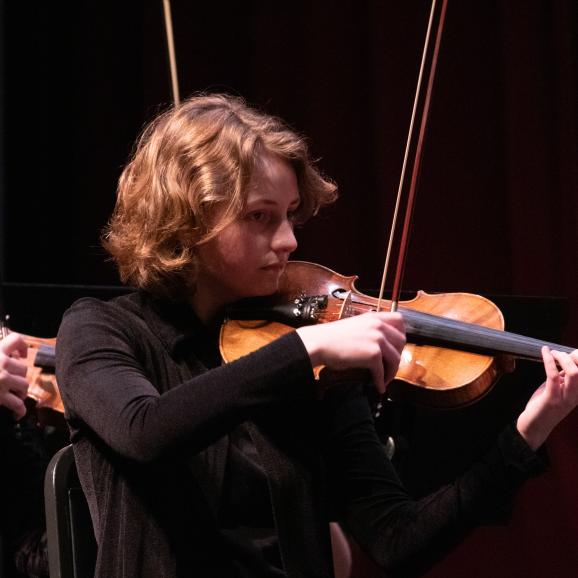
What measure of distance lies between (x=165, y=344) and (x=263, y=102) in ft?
3.91

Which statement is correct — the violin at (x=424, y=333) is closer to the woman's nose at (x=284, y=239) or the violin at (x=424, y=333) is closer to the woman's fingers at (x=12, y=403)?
the woman's nose at (x=284, y=239)

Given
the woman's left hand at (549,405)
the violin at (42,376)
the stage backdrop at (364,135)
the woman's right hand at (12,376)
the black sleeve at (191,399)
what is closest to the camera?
the black sleeve at (191,399)

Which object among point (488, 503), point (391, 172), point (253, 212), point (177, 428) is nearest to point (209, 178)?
point (253, 212)

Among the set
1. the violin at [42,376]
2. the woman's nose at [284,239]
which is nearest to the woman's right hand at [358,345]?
the woman's nose at [284,239]

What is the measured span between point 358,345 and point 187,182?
12.9 inches

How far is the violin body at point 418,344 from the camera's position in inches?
41.4

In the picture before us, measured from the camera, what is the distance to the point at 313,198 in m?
1.19

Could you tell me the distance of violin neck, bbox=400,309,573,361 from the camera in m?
1.07

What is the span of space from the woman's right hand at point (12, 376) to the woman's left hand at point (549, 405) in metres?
0.67

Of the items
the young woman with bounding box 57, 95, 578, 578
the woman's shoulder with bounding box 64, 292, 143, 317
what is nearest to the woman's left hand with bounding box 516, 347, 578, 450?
the young woman with bounding box 57, 95, 578, 578

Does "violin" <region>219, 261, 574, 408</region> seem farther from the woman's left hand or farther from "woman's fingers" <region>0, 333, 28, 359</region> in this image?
"woman's fingers" <region>0, 333, 28, 359</region>

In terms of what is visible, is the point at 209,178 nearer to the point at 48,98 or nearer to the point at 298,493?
the point at 298,493

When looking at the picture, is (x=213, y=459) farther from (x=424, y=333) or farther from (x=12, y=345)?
(x=12, y=345)

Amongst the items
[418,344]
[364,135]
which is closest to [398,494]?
[418,344]
